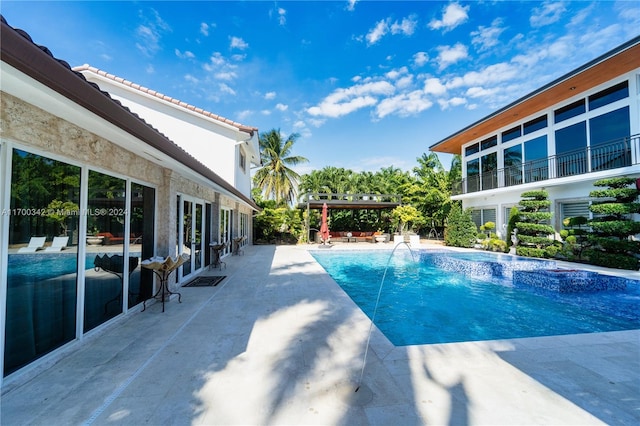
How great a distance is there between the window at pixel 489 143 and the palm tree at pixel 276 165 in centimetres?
1693

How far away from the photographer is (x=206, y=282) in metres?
7.86

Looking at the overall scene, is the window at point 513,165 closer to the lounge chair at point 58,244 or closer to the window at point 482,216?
the window at point 482,216

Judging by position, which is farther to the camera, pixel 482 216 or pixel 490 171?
pixel 482 216

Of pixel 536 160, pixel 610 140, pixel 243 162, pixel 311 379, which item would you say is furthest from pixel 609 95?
pixel 243 162

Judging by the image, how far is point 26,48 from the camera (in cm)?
176

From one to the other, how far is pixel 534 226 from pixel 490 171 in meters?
5.94

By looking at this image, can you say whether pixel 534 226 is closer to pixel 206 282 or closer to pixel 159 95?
pixel 206 282

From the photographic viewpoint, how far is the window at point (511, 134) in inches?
653

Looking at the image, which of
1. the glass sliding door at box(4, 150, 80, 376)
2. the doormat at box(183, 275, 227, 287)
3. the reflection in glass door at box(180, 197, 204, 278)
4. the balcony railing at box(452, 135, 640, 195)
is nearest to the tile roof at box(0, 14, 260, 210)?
the glass sliding door at box(4, 150, 80, 376)

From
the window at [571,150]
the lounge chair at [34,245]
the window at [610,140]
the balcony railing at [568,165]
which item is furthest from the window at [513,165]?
the lounge chair at [34,245]

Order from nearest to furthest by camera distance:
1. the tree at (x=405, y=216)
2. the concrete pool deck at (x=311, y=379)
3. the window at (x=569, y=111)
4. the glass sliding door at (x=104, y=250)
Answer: the concrete pool deck at (x=311, y=379)
the glass sliding door at (x=104, y=250)
the window at (x=569, y=111)
the tree at (x=405, y=216)

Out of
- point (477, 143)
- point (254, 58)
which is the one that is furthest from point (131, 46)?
point (477, 143)

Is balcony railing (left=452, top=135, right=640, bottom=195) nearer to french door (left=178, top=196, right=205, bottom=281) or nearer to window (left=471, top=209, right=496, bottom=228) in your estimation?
window (left=471, top=209, right=496, bottom=228)

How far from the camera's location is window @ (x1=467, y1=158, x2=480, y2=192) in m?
19.1
